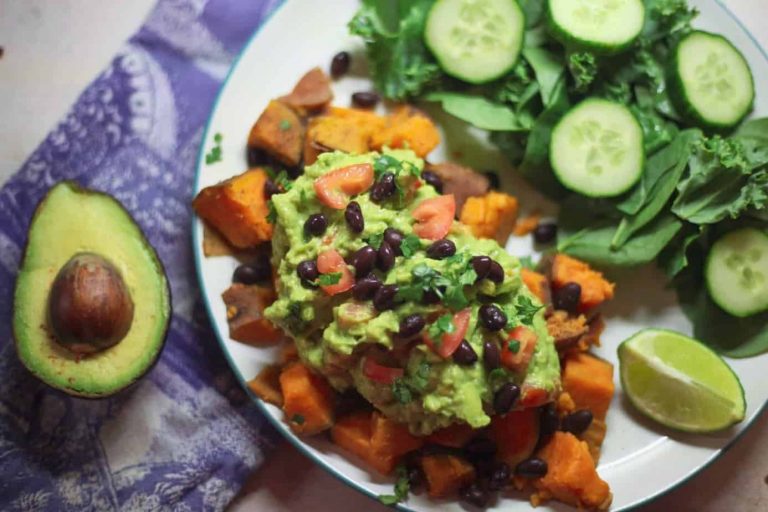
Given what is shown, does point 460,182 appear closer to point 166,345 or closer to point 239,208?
point 239,208

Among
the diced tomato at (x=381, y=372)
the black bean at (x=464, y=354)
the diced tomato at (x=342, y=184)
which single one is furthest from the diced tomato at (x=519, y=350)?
the diced tomato at (x=342, y=184)

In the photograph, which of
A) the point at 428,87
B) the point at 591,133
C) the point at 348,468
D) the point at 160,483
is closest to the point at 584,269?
the point at 591,133

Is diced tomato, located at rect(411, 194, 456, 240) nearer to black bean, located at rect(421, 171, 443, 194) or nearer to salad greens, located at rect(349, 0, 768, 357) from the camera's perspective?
black bean, located at rect(421, 171, 443, 194)

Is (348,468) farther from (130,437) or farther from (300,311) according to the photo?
(130,437)

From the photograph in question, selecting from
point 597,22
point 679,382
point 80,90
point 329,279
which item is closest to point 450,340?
point 329,279

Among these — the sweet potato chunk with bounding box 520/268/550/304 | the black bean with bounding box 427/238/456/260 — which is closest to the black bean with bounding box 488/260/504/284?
the black bean with bounding box 427/238/456/260
